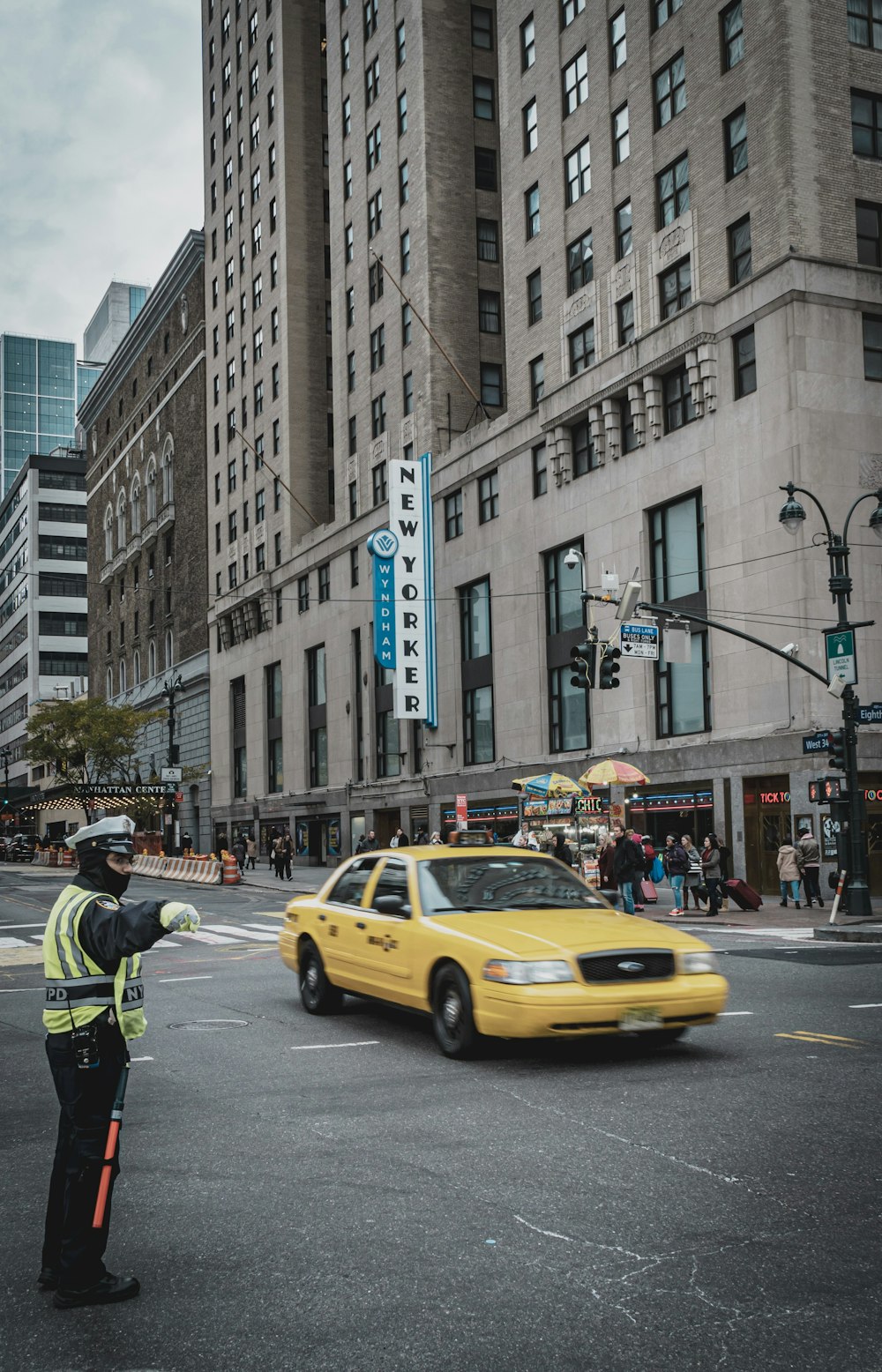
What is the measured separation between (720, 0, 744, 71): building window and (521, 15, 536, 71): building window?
36.3 ft

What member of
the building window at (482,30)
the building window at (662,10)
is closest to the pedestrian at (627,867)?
the building window at (662,10)

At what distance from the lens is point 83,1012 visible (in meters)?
4.86

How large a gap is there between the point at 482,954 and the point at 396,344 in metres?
45.6

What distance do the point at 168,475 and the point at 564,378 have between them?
49.7m

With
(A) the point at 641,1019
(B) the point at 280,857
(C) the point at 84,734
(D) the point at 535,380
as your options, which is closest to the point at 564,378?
(D) the point at 535,380

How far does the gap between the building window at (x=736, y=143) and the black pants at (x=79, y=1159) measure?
3237 centimetres

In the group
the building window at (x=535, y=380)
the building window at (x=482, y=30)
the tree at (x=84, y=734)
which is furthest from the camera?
the tree at (x=84, y=734)

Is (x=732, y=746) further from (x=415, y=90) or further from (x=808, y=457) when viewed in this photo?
(x=415, y=90)

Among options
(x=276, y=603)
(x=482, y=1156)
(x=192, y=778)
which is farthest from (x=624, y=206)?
(x=192, y=778)

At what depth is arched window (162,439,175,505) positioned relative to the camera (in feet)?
274

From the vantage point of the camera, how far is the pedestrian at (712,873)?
25062 mm

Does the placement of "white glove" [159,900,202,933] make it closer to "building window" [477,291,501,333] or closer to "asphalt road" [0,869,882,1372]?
"asphalt road" [0,869,882,1372]

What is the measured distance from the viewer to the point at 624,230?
3772cm

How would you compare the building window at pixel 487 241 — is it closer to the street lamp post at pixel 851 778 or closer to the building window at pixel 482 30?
the building window at pixel 482 30
